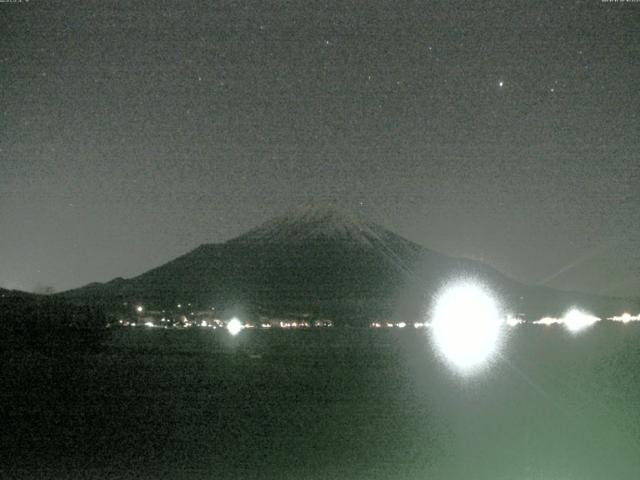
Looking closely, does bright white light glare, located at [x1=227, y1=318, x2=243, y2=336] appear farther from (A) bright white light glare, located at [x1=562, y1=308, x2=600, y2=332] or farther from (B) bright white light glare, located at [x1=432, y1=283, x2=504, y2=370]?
(A) bright white light glare, located at [x1=562, y1=308, x2=600, y2=332]

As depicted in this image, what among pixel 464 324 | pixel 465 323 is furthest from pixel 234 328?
pixel 465 323

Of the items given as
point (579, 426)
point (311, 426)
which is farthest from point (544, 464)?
point (311, 426)

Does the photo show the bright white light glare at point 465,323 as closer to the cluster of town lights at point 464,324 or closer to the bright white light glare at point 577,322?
the cluster of town lights at point 464,324

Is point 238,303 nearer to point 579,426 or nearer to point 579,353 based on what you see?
point 579,353

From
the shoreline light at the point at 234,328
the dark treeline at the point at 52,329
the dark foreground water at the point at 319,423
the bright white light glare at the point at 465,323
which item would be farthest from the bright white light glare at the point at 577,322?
the dark foreground water at the point at 319,423

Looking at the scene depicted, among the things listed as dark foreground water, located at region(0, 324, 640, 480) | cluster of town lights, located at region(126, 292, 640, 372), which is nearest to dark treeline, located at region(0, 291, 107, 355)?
dark foreground water, located at region(0, 324, 640, 480)
